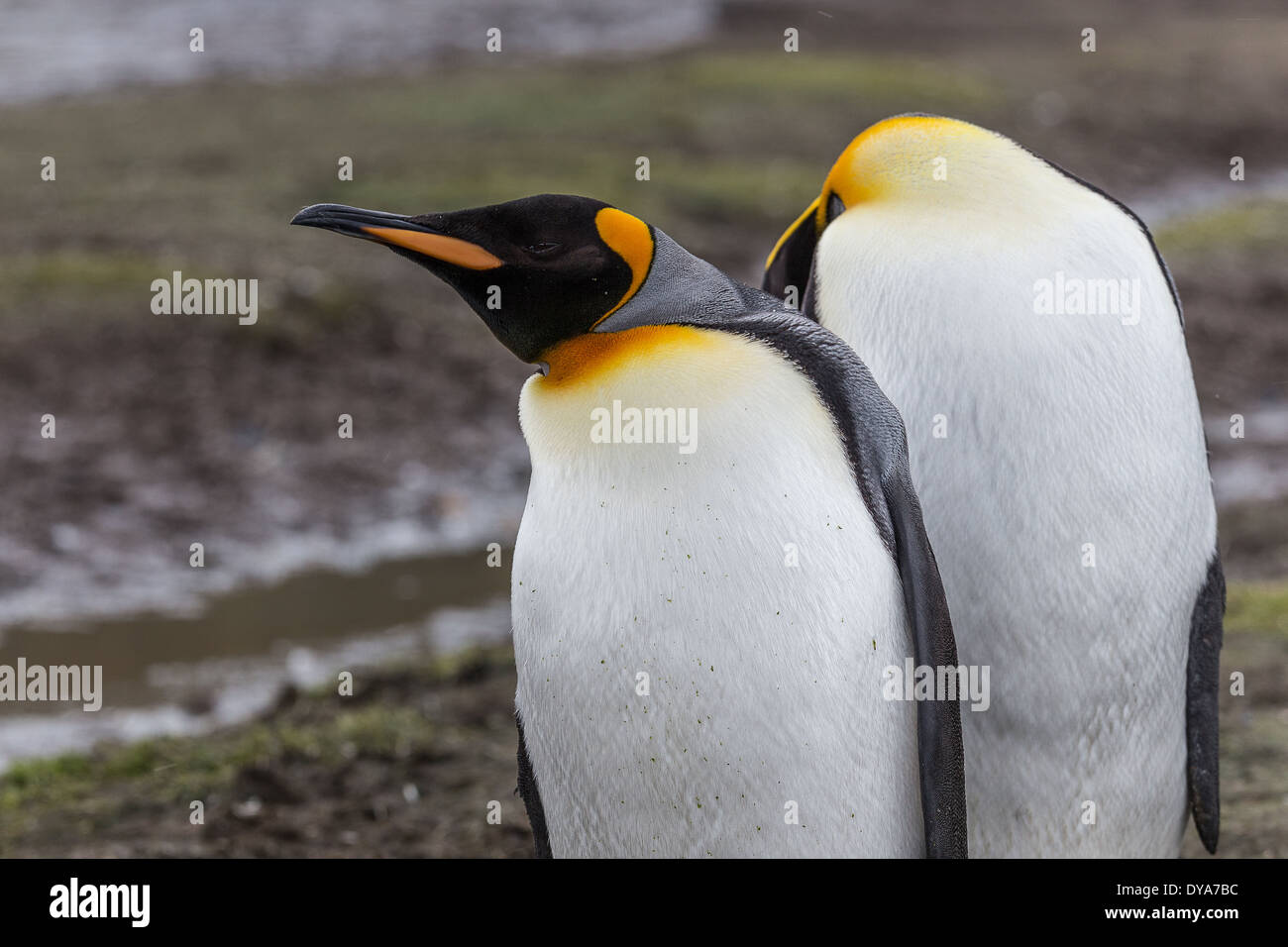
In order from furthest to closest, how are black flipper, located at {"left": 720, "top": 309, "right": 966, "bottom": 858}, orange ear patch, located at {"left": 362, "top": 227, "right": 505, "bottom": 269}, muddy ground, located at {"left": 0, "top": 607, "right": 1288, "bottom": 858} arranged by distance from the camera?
muddy ground, located at {"left": 0, "top": 607, "right": 1288, "bottom": 858} < black flipper, located at {"left": 720, "top": 309, "right": 966, "bottom": 858} < orange ear patch, located at {"left": 362, "top": 227, "right": 505, "bottom": 269}

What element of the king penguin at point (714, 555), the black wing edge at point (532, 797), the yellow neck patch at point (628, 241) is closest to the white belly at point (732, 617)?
the king penguin at point (714, 555)

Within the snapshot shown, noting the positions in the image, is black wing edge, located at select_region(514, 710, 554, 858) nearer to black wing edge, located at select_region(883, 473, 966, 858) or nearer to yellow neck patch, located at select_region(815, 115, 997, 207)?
black wing edge, located at select_region(883, 473, 966, 858)

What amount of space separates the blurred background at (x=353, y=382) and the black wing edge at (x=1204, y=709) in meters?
0.50

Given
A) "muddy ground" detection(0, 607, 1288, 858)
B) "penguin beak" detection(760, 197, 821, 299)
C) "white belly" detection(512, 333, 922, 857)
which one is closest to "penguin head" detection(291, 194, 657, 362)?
"white belly" detection(512, 333, 922, 857)

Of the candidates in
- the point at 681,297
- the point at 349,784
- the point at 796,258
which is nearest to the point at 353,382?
the point at 349,784

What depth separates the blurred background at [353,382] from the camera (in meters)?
4.34

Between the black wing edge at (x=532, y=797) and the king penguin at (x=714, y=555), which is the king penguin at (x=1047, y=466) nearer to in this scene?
the king penguin at (x=714, y=555)

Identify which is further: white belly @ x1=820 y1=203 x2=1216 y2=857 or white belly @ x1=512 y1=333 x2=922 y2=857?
white belly @ x1=820 y1=203 x2=1216 y2=857

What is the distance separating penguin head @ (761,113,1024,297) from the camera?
2811 mm

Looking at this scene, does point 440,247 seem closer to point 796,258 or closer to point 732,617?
point 732,617

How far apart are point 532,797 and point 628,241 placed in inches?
41.3

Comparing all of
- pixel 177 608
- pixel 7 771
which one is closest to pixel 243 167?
pixel 177 608

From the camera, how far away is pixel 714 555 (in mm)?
2342

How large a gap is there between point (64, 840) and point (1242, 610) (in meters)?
3.90
